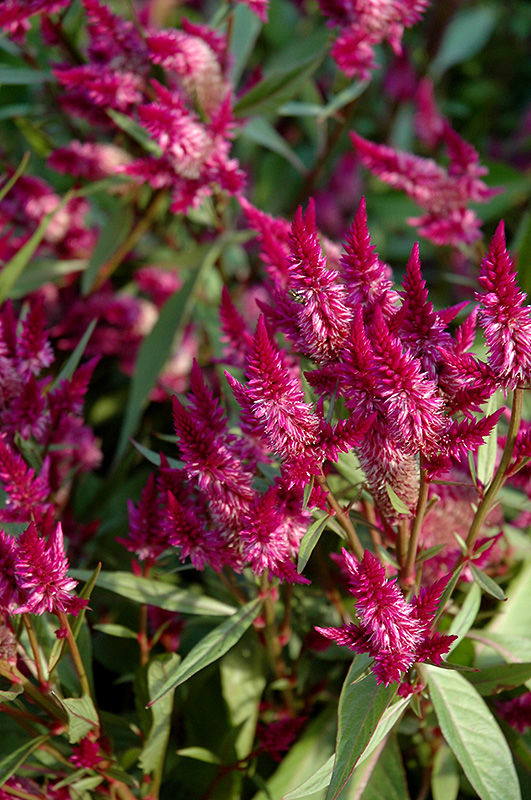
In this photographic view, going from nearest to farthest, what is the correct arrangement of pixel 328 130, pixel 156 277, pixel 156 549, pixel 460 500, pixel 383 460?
pixel 383 460 < pixel 156 549 < pixel 460 500 < pixel 156 277 < pixel 328 130

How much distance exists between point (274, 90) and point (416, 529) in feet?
2.66

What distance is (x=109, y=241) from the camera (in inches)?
51.8

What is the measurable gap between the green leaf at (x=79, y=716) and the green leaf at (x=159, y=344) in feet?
Answer: 1.82

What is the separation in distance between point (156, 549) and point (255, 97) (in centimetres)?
78

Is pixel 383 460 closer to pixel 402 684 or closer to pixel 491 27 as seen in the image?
pixel 402 684

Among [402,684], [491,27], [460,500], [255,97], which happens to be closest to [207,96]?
[255,97]

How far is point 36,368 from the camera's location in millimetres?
849

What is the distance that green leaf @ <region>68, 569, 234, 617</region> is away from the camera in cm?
78

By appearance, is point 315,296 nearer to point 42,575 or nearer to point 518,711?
point 42,575

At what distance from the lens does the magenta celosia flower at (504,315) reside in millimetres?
558

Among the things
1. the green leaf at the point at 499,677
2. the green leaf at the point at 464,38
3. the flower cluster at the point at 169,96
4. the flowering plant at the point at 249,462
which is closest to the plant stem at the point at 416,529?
the flowering plant at the point at 249,462

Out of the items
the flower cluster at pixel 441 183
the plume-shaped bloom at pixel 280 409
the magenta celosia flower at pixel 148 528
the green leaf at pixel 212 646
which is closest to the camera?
the plume-shaped bloom at pixel 280 409

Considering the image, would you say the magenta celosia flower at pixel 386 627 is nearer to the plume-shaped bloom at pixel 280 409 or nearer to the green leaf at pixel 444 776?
the plume-shaped bloom at pixel 280 409

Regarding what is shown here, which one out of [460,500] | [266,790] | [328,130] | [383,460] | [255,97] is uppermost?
[255,97]
